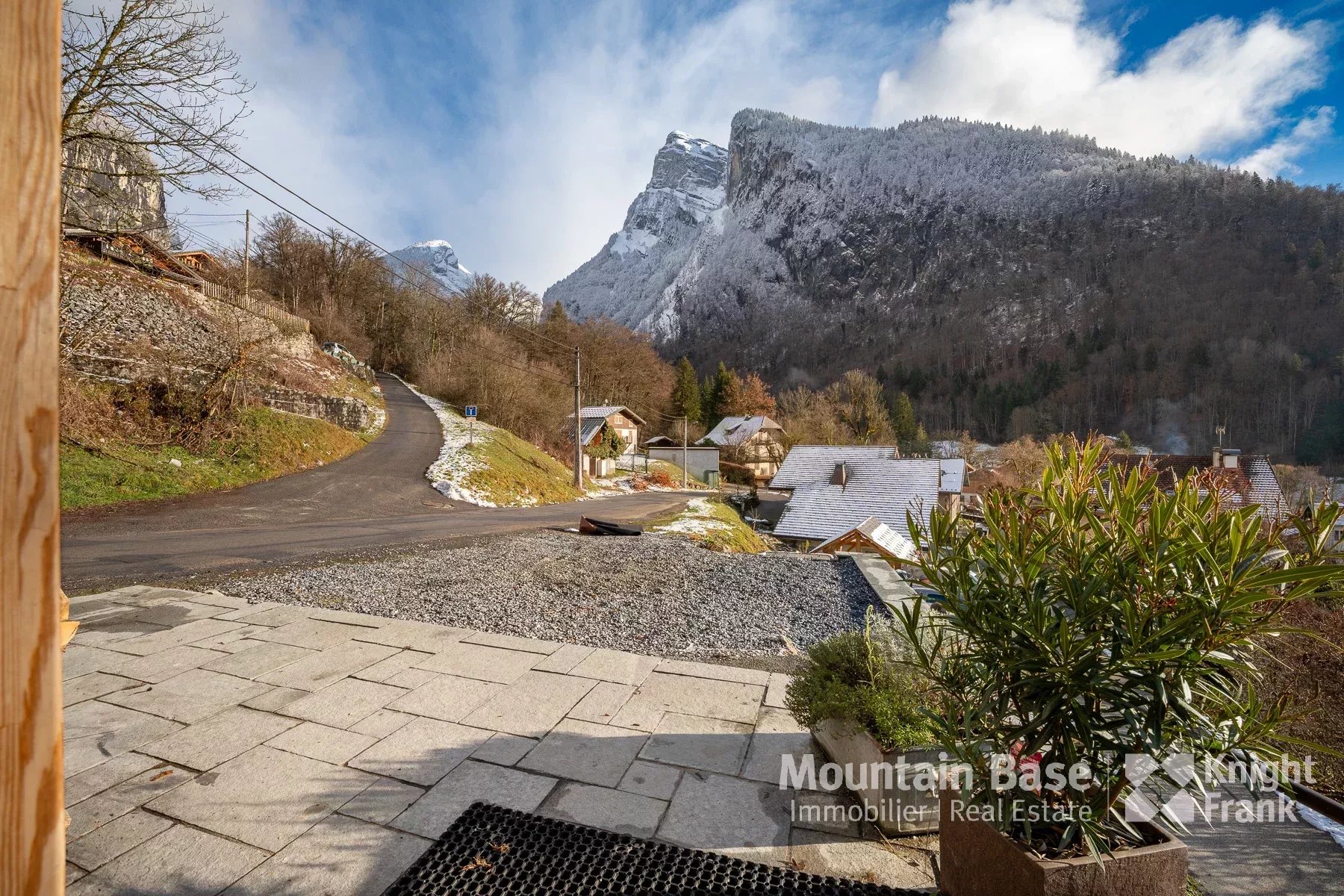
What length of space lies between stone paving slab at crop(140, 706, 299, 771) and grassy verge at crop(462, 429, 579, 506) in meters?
13.7

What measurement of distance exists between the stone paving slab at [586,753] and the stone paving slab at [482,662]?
29.2 inches

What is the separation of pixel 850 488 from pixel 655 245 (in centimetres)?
15869

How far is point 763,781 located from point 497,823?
3.42 ft

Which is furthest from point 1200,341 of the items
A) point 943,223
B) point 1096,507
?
point 1096,507

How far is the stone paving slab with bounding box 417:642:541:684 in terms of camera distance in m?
3.43

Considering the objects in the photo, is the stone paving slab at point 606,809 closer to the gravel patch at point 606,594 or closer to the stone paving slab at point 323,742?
the stone paving slab at point 323,742

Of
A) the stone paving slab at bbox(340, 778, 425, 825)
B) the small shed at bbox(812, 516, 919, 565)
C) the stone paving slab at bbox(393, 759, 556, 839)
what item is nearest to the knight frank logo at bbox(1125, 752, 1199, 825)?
the stone paving slab at bbox(393, 759, 556, 839)

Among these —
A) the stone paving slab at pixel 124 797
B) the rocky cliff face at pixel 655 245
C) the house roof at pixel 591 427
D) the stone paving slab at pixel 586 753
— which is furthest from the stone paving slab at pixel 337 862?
the rocky cliff face at pixel 655 245

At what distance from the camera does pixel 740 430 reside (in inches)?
1752

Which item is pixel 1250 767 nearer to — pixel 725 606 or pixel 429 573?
pixel 725 606

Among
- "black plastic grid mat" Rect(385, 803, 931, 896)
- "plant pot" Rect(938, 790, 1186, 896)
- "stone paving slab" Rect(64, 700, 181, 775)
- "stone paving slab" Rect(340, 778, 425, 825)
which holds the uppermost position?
"plant pot" Rect(938, 790, 1186, 896)

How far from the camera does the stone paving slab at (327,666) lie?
10.7ft

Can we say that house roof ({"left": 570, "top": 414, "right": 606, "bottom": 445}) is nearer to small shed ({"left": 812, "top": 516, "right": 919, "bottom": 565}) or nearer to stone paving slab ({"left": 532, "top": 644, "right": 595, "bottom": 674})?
small shed ({"left": 812, "top": 516, "right": 919, "bottom": 565})

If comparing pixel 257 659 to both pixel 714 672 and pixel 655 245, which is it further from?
pixel 655 245
